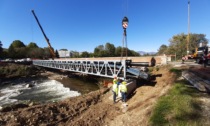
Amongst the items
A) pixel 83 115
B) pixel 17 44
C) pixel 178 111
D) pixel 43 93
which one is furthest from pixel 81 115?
pixel 17 44

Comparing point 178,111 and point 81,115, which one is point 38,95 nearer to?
point 81,115

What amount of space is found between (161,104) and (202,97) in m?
2.09

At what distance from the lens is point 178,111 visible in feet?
19.6

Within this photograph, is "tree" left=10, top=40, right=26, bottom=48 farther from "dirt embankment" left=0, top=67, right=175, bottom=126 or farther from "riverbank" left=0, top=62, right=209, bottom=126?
"dirt embankment" left=0, top=67, right=175, bottom=126

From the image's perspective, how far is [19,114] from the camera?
8.79 m

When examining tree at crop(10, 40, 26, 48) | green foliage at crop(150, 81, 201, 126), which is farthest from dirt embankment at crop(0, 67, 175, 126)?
tree at crop(10, 40, 26, 48)

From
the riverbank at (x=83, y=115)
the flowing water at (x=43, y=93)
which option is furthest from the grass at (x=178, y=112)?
the flowing water at (x=43, y=93)

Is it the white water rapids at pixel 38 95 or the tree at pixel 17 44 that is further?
the tree at pixel 17 44

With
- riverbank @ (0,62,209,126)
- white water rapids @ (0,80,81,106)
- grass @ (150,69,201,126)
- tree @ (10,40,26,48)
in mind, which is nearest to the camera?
grass @ (150,69,201,126)

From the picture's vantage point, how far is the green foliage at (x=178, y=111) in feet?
17.7

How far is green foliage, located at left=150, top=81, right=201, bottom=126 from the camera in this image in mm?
5397

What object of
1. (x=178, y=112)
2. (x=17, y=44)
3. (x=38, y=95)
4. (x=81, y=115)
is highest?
(x=17, y=44)

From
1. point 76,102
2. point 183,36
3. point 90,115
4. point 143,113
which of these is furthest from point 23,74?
point 183,36

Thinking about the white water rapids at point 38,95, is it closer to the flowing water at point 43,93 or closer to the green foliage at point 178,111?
the flowing water at point 43,93
